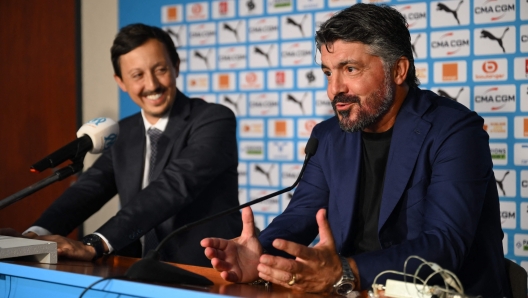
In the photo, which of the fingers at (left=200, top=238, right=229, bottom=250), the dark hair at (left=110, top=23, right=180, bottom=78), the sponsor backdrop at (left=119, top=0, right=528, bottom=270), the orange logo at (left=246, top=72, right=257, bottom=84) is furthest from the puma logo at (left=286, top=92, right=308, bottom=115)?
the fingers at (left=200, top=238, right=229, bottom=250)

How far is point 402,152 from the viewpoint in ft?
6.79

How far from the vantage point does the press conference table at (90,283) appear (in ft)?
4.81

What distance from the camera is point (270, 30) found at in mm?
4027

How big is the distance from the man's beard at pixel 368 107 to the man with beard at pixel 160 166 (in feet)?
2.48

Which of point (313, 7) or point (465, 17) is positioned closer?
point (465, 17)

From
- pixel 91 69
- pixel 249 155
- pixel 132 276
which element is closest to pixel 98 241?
pixel 132 276

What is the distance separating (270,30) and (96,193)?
1717 millimetres

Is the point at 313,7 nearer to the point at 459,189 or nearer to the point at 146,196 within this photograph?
the point at 146,196

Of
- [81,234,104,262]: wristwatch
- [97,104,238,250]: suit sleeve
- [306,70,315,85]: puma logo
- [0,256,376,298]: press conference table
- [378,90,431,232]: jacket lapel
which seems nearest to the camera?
[0,256,376,298]: press conference table

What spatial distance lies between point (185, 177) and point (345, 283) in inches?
44.8

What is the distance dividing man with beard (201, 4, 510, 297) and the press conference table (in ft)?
0.47

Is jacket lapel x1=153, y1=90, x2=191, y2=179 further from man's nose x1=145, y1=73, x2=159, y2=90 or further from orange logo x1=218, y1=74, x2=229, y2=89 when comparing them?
orange logo x1=218, y1=74, x2=229, y2=89

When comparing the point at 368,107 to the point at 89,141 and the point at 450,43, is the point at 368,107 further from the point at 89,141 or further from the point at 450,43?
the point at 450,43

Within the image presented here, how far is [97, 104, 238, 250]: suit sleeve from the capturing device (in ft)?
7.79
